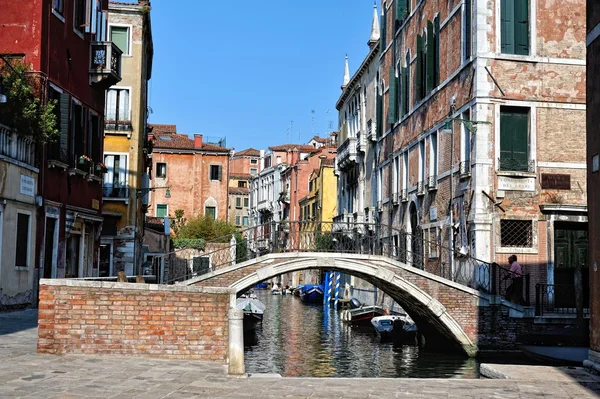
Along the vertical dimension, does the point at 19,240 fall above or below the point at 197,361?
above

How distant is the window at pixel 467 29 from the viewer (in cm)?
1783

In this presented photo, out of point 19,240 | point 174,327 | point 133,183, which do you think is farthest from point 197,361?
point 133,183

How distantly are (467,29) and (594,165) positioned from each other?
904 cm

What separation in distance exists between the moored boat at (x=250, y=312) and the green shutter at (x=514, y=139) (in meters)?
9.13

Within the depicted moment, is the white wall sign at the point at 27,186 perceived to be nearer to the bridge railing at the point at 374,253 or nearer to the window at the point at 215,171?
the bridge railing at the point at 374,253

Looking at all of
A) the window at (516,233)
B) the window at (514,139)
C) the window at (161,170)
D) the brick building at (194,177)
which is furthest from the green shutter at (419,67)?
Result: the brick building at (194,177)

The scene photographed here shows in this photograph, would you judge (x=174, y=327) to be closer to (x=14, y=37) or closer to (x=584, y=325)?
(x=14, y=37)

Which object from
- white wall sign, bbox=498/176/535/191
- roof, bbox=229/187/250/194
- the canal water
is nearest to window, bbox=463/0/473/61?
white wall sign, bbox=498/176/535/191

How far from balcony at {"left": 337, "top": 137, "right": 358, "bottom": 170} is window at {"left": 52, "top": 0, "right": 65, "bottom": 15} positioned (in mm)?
17387

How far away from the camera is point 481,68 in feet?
56.9

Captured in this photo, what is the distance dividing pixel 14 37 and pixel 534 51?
10274 mm

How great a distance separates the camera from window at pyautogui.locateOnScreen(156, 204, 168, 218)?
48.8m

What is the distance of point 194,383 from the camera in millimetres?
7562

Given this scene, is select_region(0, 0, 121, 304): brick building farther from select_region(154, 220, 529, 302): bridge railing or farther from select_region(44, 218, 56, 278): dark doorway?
select_region(154, 220, 529, 302): bridge railing
